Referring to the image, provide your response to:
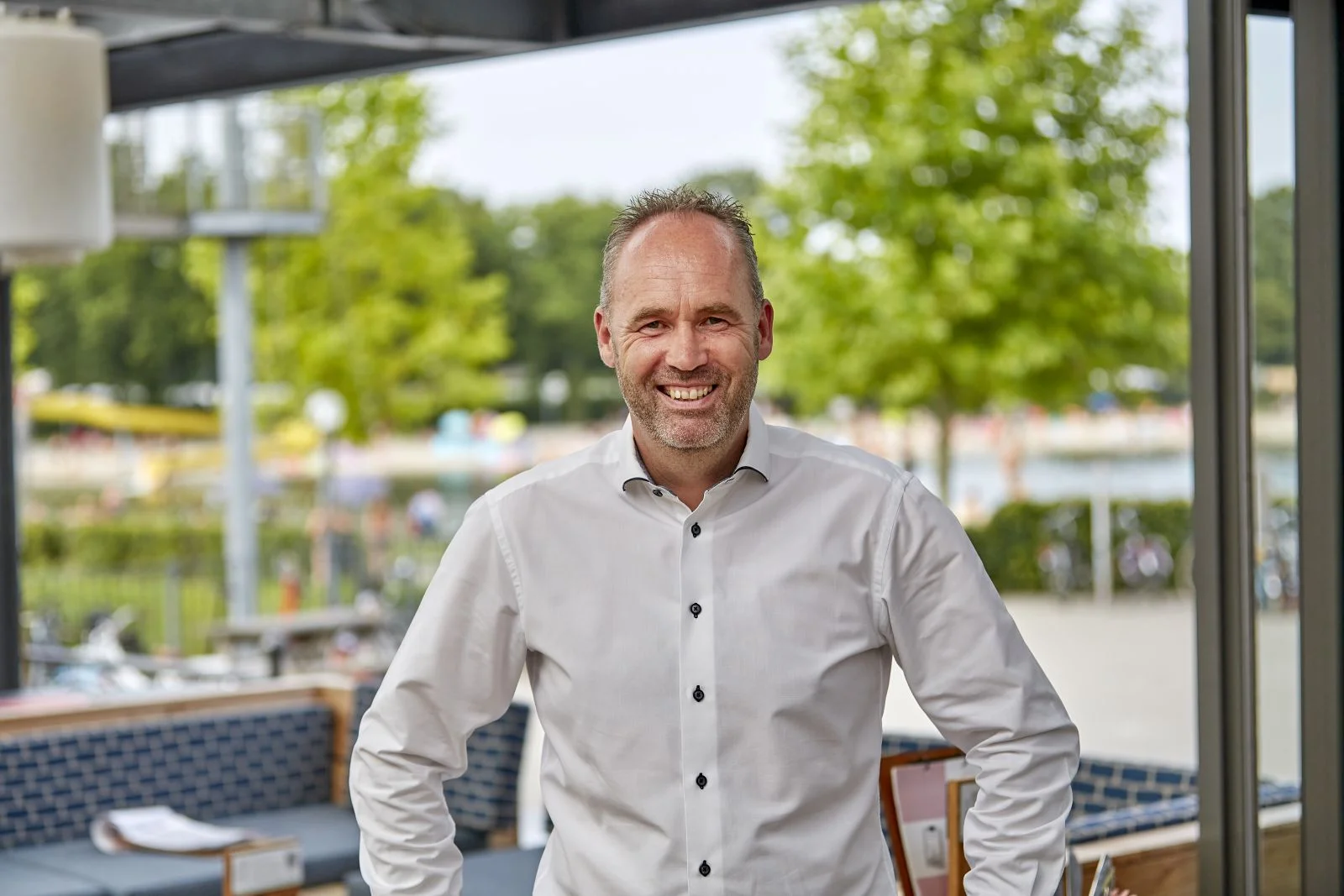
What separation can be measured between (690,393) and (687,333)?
7 centimetres

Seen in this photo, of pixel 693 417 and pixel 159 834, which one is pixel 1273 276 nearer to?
pixel 693 417

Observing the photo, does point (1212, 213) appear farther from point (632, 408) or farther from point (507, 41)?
point (507, 41)

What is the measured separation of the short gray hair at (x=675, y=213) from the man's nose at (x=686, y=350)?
11 centimetres

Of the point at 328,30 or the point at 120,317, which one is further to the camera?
the point at 120,317

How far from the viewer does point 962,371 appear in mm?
18094

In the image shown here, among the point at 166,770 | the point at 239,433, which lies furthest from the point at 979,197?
the point at 166,770

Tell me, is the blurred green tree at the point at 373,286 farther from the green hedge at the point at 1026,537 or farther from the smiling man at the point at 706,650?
the smiling man at the point at 706,650

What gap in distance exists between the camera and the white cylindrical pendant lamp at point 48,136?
5211 mm

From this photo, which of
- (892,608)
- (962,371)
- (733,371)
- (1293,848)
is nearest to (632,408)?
(733,371)

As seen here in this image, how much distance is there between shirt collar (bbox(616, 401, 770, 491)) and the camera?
2.08 meters

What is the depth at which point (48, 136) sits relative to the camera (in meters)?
5.24

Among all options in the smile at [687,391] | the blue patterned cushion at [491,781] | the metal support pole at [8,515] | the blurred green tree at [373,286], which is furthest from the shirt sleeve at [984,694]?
the blurred green tree at [373,286]

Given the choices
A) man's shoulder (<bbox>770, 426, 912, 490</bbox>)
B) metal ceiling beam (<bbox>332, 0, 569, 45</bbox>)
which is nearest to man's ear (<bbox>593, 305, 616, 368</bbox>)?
man's shoulder (<bbox>770, 426, 912, 490</bbox>)

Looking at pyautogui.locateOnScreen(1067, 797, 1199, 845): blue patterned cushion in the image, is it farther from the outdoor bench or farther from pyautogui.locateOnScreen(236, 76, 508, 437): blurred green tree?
pyautogui.locateOnScreen(236, 76, 508, 437): blurred green tree
